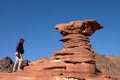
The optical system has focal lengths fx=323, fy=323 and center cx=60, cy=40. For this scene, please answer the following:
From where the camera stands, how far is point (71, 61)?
29.0 metres

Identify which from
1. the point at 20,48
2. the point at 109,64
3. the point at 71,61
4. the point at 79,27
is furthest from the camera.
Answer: the point at 109,64

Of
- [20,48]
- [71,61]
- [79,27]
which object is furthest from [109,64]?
[20,48]

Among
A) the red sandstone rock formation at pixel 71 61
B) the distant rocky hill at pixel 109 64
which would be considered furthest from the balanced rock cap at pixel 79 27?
the distant rocky hill at pixel 109 64

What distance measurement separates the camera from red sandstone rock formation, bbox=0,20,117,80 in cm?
2767

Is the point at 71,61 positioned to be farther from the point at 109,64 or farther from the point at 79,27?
the point at 109,64

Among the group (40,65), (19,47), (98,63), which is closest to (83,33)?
(40,65)

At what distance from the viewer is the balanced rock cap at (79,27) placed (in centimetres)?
3139

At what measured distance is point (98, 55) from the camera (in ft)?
445

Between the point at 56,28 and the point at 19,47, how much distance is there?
7.34 metres

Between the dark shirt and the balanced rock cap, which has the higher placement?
the balanced rock cap

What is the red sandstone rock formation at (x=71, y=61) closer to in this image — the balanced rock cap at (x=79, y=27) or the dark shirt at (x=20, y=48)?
the balanced rock cap at (x=79, y=27)

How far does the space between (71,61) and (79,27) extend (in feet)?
13.1

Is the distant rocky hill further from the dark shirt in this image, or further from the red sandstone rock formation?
the dark shirt

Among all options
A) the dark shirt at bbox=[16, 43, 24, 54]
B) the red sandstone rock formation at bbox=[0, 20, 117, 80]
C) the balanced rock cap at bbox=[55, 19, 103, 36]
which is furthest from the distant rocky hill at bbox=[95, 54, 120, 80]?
the dark shirt at bbox=[16, 43, 24, 54]
